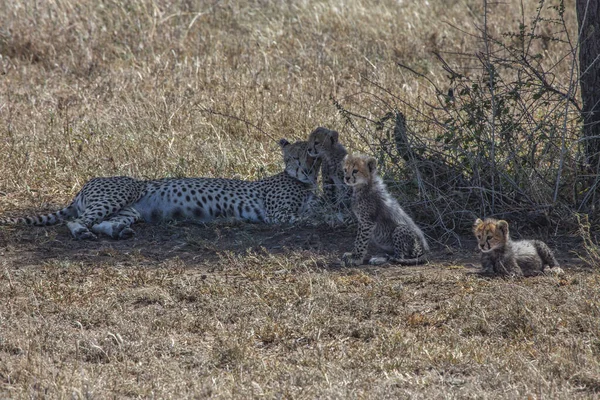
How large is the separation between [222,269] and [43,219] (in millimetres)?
1909

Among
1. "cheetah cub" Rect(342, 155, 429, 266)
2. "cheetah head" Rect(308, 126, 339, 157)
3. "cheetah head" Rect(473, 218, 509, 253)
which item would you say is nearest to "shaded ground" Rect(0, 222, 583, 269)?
"cheetah cub" Rect(342, 155, 429, 266)

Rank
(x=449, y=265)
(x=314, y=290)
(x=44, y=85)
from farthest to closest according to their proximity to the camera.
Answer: (x=44, y=85) → (x=449, y=265) → (x=314, y=290)

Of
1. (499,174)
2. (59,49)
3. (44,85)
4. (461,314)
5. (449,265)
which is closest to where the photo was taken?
(461,314)

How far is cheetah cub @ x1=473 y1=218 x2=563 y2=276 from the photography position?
5902mm

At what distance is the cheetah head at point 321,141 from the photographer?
7.87m

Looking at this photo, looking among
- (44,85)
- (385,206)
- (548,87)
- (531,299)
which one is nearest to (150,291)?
(385,206)

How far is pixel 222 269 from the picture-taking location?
6387 millimetres

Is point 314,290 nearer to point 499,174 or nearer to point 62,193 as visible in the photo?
point 499,174

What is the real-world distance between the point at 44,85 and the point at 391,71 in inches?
153

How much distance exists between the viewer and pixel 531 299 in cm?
525

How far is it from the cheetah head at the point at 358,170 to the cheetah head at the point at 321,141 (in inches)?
49.8

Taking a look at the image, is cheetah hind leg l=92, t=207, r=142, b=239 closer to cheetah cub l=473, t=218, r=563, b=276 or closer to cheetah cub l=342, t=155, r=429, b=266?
cheetah cub l=342, t=155, r=429, b=266

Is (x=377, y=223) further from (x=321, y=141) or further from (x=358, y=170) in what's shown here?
(x=321, y=141)

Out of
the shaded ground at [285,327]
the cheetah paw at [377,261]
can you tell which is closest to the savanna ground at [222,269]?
the shaded ground at [285,327]
